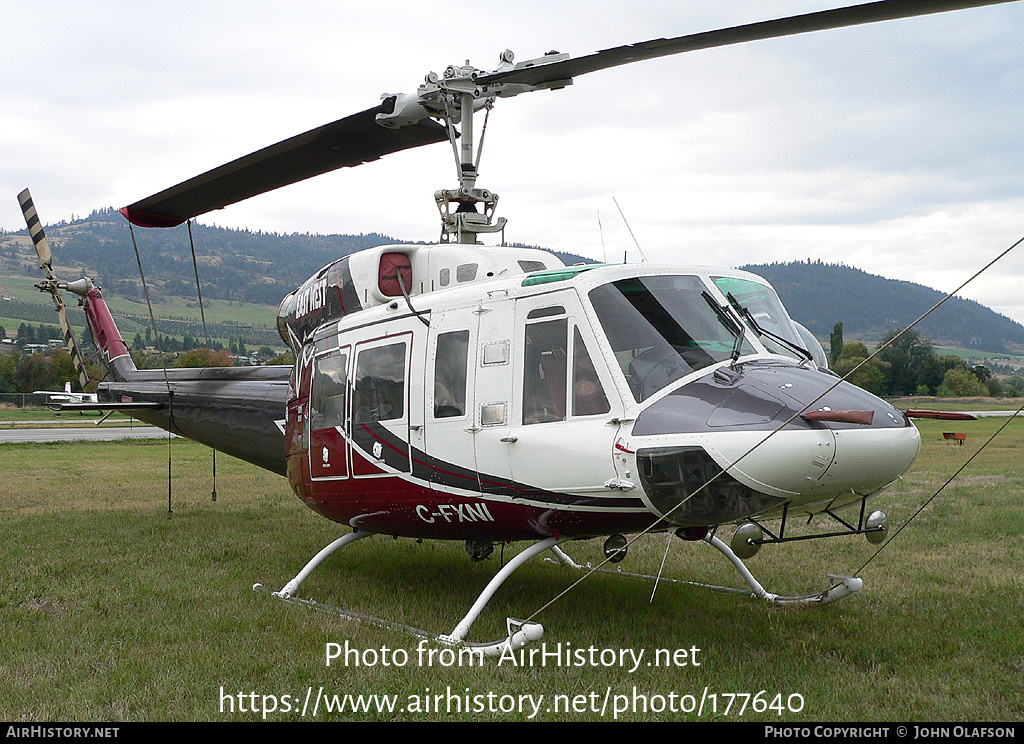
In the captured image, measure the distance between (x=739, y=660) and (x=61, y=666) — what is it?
15.4ft

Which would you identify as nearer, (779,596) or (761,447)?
(761,447)

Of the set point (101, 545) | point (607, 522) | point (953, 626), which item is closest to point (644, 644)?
point (607, 522)

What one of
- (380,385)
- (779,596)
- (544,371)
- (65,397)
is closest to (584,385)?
(544,371)

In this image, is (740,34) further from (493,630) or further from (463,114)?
(493,630)

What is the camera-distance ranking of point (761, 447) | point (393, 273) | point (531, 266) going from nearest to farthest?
point (761, 447), point (531, 266), point (393, 273)

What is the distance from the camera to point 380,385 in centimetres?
682

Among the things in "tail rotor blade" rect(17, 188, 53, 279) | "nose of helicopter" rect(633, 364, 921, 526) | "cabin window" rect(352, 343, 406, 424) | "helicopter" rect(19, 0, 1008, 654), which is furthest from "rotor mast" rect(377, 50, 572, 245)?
"tail rotor blade" rect(17, 188, 53, 279)

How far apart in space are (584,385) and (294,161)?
153 inches

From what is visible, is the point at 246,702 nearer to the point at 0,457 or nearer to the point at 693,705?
the point at 693,705

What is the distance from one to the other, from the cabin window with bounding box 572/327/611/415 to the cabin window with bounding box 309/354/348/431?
99.8 inches

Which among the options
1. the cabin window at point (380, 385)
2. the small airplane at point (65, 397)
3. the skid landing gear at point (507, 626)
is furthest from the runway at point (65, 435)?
the skid landing gear at point (507, 626)

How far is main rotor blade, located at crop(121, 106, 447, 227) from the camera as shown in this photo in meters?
7.20

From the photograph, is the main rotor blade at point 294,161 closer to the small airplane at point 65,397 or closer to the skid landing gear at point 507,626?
the skid landing gear at point 507,626

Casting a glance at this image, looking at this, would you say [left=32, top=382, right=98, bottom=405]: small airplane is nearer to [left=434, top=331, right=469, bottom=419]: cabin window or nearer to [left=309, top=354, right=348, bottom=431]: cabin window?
[left=309, top=354, right=348, bottom=431]: cabin window
